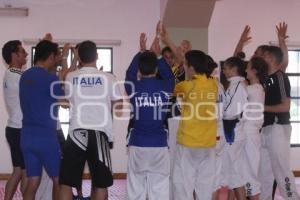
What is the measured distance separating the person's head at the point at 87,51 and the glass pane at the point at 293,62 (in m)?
5.63

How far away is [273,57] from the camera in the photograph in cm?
522

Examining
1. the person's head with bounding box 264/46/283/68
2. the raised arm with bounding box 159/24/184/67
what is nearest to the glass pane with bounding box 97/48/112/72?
the raised arm with bounding box 159/24/184/67

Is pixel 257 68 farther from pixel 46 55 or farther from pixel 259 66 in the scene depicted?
pixel 46 55

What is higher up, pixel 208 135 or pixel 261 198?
pixel 208 135

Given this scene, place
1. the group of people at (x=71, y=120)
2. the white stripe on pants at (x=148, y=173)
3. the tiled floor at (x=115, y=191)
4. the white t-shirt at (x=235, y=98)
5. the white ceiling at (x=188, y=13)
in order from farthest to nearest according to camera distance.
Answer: the white ceiling at (x=188, y=13)
the tiled floor at (x=115, y=191)
the white t-shirt at (x=235, y=98)
the white stripe on pants at (x=148, y=173)
the group of people at (x=71, y=120)

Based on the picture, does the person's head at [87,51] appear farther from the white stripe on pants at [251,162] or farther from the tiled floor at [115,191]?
the tiled floor at [115,191]

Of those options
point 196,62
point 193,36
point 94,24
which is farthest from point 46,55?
point 94,24

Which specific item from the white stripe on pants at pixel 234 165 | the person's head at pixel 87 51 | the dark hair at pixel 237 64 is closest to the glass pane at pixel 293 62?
the dark hair at pixel 237 64

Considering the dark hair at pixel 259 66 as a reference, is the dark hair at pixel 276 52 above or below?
above

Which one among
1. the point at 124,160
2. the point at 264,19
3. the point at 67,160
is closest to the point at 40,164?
the point at 67,160

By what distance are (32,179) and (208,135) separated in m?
1.55

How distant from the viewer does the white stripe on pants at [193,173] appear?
14.6 feet

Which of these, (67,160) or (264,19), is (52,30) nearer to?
(264,19)

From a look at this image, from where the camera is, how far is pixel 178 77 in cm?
550
